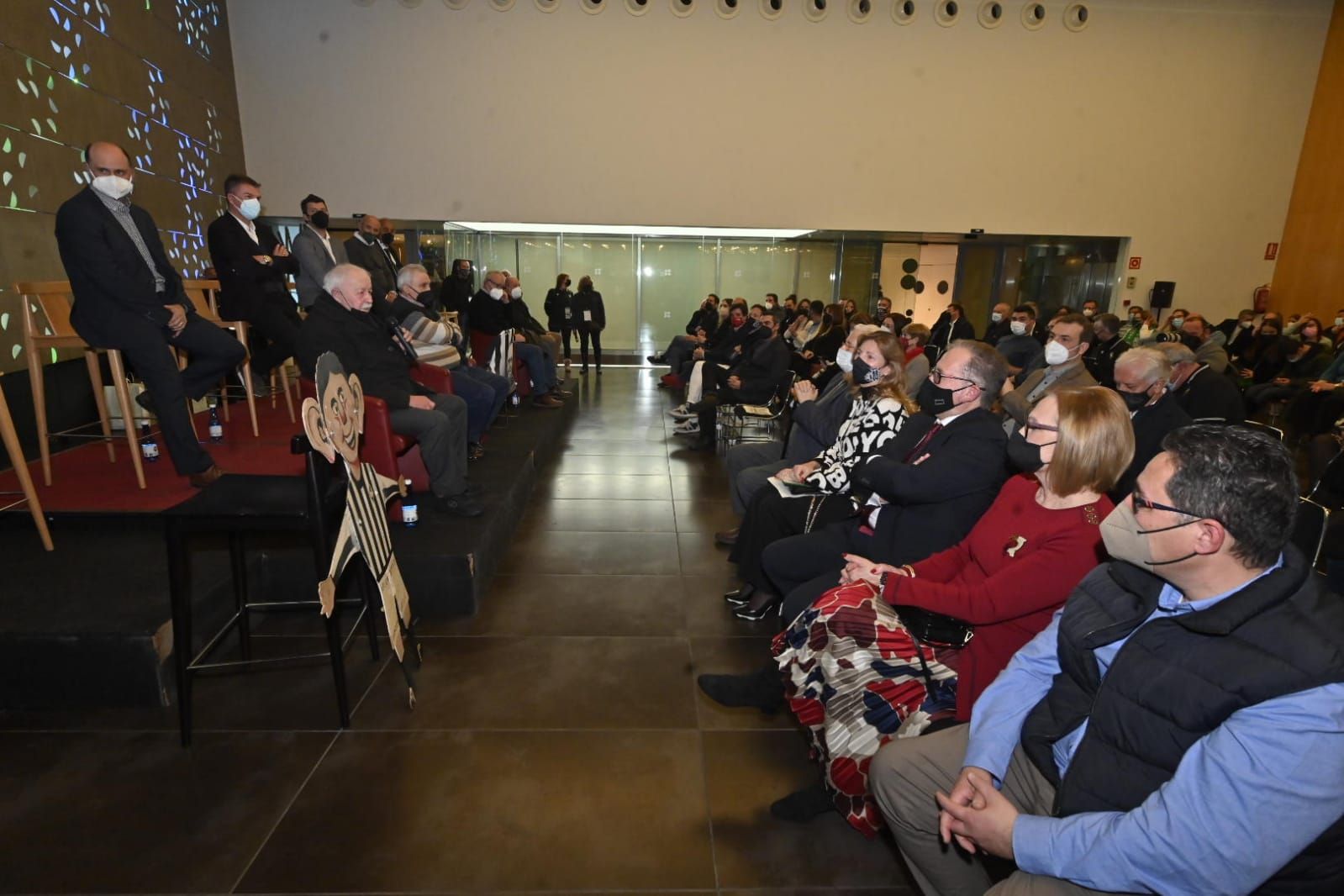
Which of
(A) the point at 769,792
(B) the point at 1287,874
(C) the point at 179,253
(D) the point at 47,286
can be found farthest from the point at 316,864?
(C) the point at 179,253

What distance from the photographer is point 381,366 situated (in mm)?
3666

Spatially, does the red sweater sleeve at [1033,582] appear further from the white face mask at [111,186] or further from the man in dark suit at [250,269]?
the man in dark suit at [250,269]

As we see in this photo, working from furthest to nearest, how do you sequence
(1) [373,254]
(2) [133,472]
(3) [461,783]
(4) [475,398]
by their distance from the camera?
(1) [373,254] → (4) [475,398] → (2) [133,472] → (3) [461,783]

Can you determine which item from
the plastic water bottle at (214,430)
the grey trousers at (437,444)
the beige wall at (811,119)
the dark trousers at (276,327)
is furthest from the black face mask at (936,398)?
the beige wall at (811,119)

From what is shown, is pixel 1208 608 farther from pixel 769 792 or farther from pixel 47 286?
pixel 47 286

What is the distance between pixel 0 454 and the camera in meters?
4.16

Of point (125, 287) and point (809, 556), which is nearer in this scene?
point (809, 556)

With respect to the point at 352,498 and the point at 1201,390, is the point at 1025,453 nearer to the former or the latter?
the point at 352,498

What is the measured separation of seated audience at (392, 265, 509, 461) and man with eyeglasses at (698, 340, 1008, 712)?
8.82 feet

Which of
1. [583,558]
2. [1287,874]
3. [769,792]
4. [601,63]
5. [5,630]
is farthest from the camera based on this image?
[601,63]

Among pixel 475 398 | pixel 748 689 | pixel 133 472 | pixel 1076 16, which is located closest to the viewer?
pixel 748 689

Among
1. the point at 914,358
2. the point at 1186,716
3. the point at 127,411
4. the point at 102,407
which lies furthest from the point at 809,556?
the point at 102,407

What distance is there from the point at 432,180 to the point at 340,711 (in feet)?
33.4

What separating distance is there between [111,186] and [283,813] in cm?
299
